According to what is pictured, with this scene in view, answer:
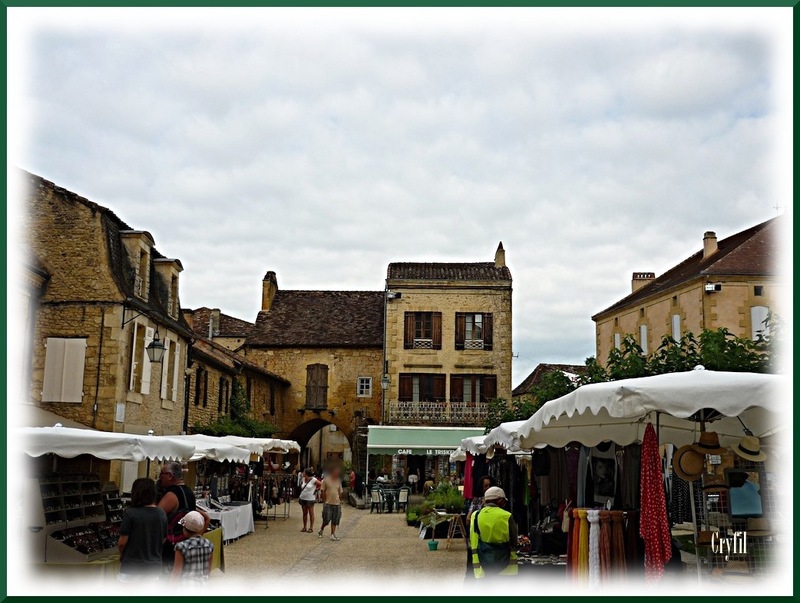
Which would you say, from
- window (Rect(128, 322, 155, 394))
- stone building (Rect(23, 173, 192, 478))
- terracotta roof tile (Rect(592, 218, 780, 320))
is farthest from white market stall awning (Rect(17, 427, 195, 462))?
terracotta roof tile (Rect(592, 218, 780, 320))

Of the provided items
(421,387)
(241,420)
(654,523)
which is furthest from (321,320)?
(654,523)

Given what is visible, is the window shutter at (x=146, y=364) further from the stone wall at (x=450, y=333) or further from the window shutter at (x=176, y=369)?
the stone wall at (x=450, y=333)

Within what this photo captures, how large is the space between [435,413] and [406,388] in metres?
1.68

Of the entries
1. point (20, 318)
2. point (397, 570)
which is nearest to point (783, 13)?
point (397, 570)

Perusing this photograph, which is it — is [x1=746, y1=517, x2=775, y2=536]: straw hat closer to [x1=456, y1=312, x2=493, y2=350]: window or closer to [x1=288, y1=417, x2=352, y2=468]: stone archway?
[x1=456, y1=312, x2=493, y2=350]: window

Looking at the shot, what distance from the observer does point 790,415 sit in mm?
5641

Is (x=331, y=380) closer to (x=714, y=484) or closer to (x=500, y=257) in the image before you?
(x=500, y=257)

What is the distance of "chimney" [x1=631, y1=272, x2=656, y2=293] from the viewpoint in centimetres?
3840

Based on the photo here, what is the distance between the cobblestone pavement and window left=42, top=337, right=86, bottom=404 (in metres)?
4.88

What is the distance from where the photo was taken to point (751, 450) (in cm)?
758

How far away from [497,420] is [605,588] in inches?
672

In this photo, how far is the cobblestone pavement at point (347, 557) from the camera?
1130 centimetres

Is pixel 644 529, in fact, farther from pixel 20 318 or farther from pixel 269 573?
pixel 20 318

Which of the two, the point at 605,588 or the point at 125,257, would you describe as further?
the point at 125,257
